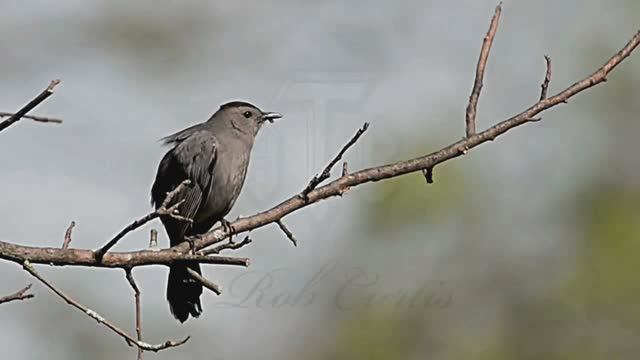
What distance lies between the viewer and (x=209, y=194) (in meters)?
6.04

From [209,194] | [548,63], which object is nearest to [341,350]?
[209,194]

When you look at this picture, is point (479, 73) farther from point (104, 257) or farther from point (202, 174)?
point (202, 174)

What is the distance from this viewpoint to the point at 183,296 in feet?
17.8

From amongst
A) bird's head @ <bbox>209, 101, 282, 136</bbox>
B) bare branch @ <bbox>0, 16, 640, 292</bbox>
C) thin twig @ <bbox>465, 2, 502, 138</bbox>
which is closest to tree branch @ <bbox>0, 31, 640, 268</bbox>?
bare branch @ <bbox>0, 16, 640, 292</bbox>

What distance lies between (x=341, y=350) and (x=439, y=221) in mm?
2345

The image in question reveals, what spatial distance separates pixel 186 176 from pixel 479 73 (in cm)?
231

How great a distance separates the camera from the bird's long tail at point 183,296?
17.7ft

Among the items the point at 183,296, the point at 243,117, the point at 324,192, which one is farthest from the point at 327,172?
the point at 243,117

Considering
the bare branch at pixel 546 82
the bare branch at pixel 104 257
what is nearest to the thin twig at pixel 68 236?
the bare branch at pixel 104 257

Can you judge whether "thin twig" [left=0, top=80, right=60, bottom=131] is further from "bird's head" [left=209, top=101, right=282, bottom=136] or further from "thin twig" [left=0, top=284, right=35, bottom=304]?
"bird's head" [left=209, top=101, right=282, bottom=136]

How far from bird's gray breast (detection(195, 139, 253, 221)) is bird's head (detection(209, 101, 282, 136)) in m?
0.31

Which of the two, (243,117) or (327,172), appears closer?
(327,172)

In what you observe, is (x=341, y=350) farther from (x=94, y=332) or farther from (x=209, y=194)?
(x=209, y=194)

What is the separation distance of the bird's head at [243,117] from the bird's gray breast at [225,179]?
31 cm
